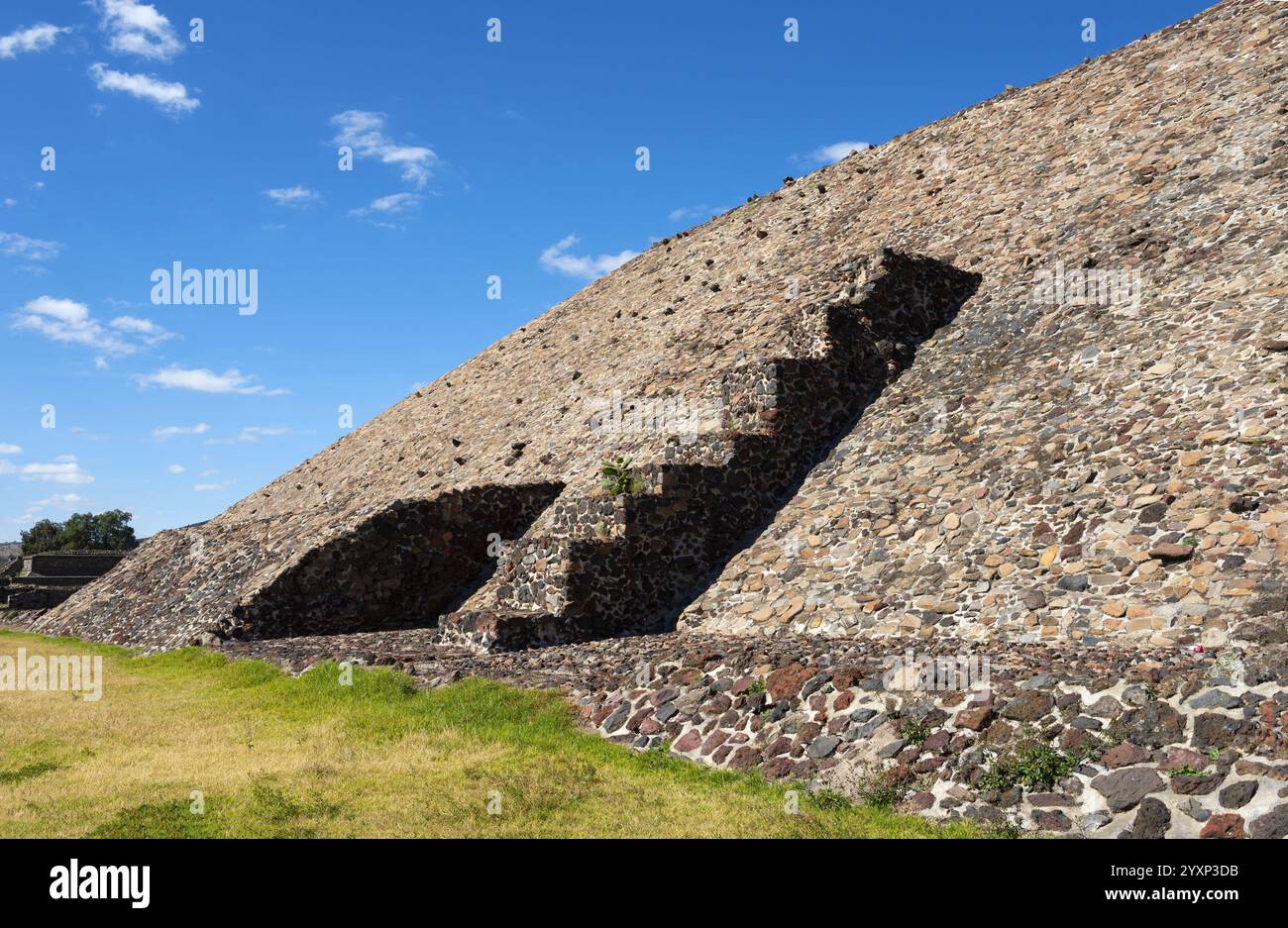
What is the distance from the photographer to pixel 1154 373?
16.5 metres

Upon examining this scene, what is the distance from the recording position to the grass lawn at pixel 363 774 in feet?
31.7

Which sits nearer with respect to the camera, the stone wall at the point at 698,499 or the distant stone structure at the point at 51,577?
the stone wall at the point at 698,499

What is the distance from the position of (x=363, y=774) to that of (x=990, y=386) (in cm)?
1447

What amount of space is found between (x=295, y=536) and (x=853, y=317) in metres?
17.3

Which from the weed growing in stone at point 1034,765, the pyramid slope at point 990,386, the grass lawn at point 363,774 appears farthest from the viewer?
the pyramid slope at point 990,386

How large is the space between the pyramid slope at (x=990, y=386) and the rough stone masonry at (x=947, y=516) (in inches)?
3.4

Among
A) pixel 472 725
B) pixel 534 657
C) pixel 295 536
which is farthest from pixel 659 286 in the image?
pixel 472 725

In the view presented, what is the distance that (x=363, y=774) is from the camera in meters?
11.7

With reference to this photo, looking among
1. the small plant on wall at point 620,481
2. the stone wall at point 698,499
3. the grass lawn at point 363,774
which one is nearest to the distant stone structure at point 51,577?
the grass lawn at point 363,774

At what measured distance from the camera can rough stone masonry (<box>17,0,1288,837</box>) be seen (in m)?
9.98

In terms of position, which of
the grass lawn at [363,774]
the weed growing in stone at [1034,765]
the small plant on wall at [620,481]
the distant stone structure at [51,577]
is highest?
the small plant on wall at [620,481]

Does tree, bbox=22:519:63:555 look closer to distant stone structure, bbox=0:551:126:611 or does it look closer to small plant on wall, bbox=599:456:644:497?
distant stone structure, bbox=0:551:126:611

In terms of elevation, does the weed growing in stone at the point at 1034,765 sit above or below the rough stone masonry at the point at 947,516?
below

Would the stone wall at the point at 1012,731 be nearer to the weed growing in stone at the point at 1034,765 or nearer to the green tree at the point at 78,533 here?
the weed growing in stone at the point at 1034,765
